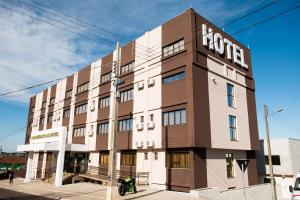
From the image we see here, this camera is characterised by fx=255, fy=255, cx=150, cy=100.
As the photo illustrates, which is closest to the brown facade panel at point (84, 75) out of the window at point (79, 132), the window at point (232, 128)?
the window at point (79, 132)

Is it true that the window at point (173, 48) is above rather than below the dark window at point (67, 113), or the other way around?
above

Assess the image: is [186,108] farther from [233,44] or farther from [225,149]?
[233,44]

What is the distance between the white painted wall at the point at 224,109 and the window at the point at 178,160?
2.95m

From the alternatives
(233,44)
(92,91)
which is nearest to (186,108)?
(233,44)

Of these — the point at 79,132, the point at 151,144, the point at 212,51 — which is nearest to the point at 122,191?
the point at 151,144

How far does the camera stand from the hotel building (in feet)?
75.5

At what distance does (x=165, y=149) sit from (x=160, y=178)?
273 centimetres

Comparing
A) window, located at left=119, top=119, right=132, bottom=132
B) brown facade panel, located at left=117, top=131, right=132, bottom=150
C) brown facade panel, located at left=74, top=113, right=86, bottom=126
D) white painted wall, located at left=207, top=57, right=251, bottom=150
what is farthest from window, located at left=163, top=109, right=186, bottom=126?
brown facade panel, located at left=74, top=113, right=86, bottom=126

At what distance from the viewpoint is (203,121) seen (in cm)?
2303

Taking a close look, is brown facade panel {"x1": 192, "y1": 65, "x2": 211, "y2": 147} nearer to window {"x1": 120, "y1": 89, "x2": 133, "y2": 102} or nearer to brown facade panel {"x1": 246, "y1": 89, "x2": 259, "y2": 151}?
brown facade panel {"x1": 246, "y1": 89, "x2": 259, "y2": 151}

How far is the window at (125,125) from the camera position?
29.1m

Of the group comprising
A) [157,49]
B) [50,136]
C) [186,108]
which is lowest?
[50,136]

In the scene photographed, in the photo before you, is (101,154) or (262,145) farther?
(262,145)

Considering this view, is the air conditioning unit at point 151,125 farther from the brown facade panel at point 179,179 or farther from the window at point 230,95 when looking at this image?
the window at point 230,95
